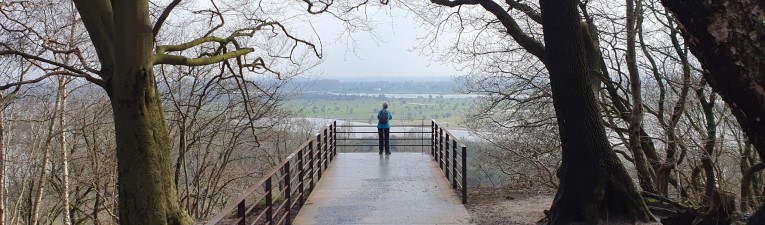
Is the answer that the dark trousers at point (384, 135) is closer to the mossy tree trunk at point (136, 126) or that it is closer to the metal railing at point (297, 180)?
the metal railing at point (297, 180)

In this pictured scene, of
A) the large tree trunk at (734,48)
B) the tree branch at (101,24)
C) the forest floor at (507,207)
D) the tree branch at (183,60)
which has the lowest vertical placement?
the forest floor at (507,207)

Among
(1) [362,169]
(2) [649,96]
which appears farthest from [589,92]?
(2) [649,96]

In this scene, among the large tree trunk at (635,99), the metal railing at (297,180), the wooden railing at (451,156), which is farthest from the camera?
the large tree trunk at (635,99)

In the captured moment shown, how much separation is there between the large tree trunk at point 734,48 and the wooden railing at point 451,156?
7042 mm

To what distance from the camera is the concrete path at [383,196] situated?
8.30 metres

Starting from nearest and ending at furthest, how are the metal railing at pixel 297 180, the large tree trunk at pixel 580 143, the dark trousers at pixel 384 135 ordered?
the metal railing at pixel 297 180, the large tree trunk at pixel 580 143, the dark trousers at pixel 384 135

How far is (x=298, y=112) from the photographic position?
2678 centimetres

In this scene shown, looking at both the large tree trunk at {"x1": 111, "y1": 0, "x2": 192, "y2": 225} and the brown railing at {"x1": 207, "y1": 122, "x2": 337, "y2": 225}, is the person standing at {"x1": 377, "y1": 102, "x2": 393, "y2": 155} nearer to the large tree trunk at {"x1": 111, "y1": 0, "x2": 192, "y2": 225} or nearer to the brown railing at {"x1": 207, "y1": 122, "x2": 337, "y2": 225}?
the brown railing at {"x1": 207, "y1": 122, "x2": 337, "y2": 225}

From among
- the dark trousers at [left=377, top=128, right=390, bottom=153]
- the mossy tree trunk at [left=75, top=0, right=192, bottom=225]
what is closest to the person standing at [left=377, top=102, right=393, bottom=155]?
the dark trousers at [left=377, top=128, right=390, bottom=153]

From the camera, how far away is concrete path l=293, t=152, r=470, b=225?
8.30 metres

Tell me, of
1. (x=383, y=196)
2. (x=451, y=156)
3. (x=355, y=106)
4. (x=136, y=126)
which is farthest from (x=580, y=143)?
(x=355, y=106)

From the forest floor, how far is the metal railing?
0.43 meters

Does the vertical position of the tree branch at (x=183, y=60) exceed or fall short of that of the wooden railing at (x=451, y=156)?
it exceeds it

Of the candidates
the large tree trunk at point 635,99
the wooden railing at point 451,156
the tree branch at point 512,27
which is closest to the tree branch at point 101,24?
the wooden railing at point 451,156
